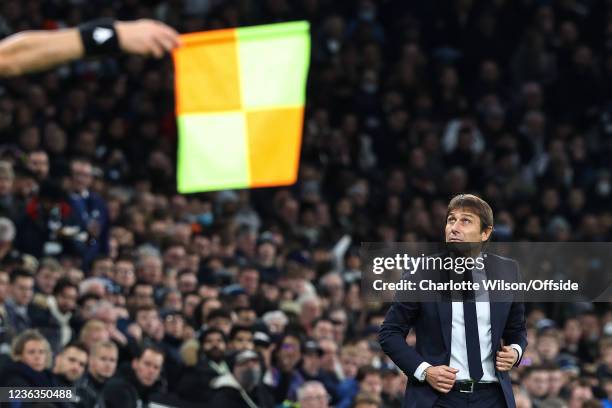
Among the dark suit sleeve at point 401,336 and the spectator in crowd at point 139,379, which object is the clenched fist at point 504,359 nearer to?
the dark suit sleeve at point 401,336

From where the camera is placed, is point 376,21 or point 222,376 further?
point 376,21

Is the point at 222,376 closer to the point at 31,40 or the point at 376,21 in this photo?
the point at 31,40

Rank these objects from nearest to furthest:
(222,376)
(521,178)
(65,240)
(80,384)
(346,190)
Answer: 1. (80,384)
2. (222,376)
3. (65,240)
4. (346,190)
5. (521,178)

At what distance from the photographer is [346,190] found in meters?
14.9

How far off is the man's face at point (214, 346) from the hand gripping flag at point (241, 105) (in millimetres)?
4750

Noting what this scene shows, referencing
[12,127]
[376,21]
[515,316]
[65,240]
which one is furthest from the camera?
[376,21]

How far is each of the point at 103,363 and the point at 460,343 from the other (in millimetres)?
2930

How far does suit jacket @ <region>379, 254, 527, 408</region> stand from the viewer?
6.18 meters

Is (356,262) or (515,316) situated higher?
(356,262)

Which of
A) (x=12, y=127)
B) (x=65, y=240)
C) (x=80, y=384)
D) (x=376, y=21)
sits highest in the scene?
(x=376, y=21)

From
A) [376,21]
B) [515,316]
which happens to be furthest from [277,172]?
[376,21]

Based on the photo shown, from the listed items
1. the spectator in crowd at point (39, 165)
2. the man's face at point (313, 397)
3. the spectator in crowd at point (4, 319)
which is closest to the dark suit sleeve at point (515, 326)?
the man's face at point (313, 397)

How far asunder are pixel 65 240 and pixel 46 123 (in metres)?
1.92

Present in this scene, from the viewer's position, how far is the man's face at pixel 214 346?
373 inches
